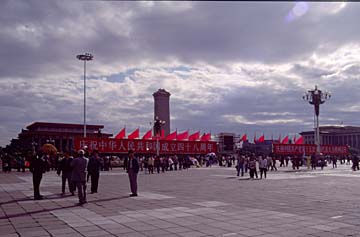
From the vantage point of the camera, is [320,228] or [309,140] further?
[309,140]

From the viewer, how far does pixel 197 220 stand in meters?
9.73

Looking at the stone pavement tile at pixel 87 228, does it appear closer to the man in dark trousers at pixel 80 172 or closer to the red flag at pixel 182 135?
the man in dark trousers at pixel 80 172

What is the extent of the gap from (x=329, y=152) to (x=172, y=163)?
146ft

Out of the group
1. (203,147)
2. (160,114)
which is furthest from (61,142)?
(203,147)

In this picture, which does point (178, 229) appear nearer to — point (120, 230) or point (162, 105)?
point (120, 230)

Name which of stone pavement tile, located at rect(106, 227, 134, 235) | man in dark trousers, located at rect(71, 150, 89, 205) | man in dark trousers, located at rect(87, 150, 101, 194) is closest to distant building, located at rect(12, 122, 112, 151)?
man in dark trousers, located at rect(87, 150, 101, 194)

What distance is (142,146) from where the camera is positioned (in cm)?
5662

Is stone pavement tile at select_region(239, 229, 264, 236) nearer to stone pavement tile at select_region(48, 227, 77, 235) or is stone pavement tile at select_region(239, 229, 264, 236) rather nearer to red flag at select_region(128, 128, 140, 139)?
stone pavement tile at select_region(48, 227, 77, 235)

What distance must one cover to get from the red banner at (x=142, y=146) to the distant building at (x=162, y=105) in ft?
125

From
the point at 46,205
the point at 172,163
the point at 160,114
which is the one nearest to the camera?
the point at 46,205

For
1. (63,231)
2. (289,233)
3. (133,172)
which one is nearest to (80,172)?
(133,172)

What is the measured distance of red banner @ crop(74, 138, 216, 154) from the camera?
50594 millimetres

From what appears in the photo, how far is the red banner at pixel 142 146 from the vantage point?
5059 centimetres

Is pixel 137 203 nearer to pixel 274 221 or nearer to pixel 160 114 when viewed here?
pixel 274 221
